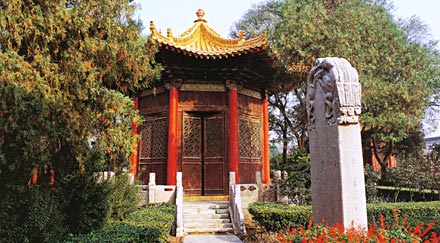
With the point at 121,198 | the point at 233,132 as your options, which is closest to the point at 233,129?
the point at 233,132

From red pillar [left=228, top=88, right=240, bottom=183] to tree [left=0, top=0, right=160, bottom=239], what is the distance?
14.2 ft

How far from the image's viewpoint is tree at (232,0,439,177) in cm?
962

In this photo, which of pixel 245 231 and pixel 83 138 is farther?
pixel 245 231

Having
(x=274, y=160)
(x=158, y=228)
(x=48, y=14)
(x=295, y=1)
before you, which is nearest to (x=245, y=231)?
(x=158, y=228)

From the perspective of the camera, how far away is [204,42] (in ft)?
39.3

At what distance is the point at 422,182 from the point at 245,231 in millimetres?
6269

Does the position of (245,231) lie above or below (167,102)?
below

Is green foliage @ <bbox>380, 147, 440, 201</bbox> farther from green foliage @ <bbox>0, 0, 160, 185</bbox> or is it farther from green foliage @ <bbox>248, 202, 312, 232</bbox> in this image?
green foliage @ <bbox>0, 0, 160, 185</bbox>

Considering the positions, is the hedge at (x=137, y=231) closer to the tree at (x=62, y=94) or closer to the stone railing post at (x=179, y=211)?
the tree at (x=62, y=94)

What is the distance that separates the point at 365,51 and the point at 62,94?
26.7 ft

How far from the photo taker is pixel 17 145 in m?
4.89

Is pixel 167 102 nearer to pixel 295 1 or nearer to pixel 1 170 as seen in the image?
pixel 295 1

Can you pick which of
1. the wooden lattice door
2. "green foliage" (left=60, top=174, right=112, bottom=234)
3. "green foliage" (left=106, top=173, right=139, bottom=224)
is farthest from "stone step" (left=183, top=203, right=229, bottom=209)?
"green foliage" (left=60, top=174, right=112, bottom=234)

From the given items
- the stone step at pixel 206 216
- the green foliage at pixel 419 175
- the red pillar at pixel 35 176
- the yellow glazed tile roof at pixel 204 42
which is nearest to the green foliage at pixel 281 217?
the stone step at pixel 206 216
